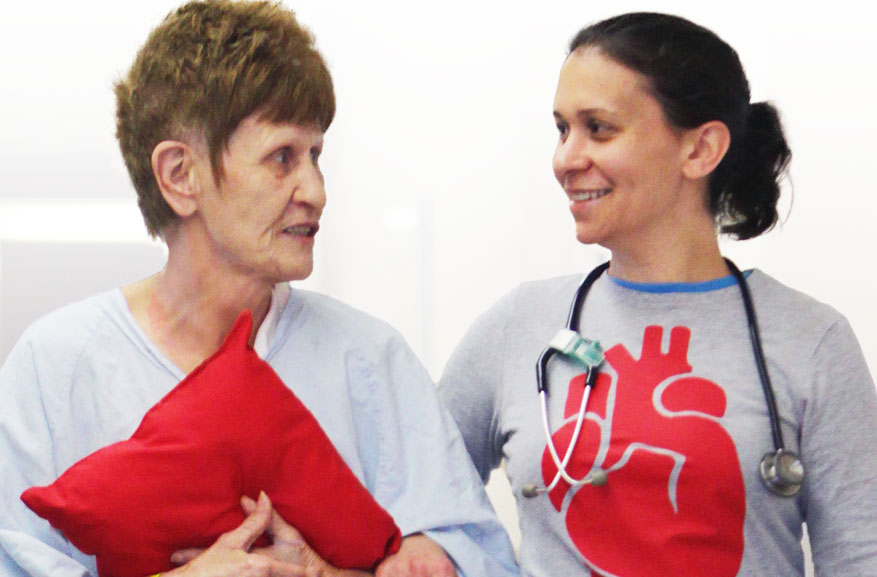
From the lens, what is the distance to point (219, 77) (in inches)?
42.5

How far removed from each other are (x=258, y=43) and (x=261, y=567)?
1.89ft

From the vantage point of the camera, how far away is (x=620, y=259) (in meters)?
1.33

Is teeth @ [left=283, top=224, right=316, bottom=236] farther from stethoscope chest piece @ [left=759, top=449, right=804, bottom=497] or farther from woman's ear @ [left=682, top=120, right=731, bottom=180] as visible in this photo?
stethoscope chest piece @ [left=759, top=449, right=804, bottom=497]

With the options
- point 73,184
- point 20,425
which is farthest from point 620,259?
point 73,184

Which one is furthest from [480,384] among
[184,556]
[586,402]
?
[184,556]

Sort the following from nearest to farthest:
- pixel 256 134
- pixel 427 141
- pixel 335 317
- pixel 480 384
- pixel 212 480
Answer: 1. pixel 212 480
2. pixel 256 134
3. pixel 335 317
4. pixel 480 384
5. pixel 427 141

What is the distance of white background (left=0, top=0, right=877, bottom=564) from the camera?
5.48 feet

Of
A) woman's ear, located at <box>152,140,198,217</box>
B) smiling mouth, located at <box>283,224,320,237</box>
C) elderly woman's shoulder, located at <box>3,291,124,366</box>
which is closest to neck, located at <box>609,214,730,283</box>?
smiling mouth, located at <box>283,224,320,237</box>

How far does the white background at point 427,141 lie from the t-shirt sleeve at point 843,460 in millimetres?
510

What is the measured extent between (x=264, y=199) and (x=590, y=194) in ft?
1.43

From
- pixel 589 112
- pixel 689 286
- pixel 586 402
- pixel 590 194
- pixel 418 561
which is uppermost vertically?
pixel 589 112

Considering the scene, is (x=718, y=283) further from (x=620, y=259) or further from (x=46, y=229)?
(x=46, y=229)

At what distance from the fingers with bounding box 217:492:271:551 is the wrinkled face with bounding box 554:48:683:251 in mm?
549

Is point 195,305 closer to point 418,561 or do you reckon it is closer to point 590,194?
point 418,561
